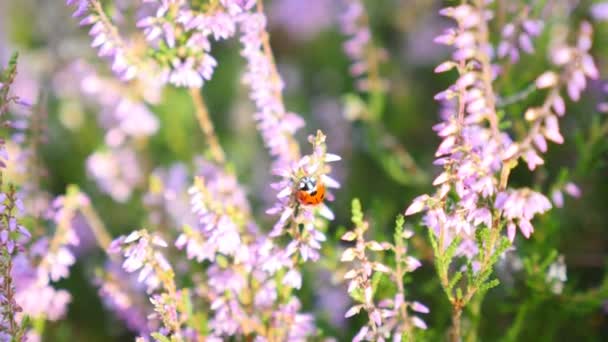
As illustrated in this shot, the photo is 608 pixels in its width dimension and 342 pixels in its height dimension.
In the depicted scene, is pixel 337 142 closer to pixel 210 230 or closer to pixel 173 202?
pixel 173 202

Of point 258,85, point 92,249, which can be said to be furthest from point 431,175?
point 92,249

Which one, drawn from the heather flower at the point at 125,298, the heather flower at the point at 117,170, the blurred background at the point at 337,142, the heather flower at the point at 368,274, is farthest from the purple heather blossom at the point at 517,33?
the heather flower at the point at 117,170

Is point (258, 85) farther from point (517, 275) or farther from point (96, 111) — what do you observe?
point (96, 111)

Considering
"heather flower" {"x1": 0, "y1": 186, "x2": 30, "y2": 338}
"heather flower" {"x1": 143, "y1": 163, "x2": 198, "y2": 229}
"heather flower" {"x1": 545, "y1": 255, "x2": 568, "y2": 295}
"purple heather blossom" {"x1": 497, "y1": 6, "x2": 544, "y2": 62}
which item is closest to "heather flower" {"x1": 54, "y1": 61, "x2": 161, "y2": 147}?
"heather flower" {"x1": 143, "y1": 163, "x2": 198, "y2": 229}

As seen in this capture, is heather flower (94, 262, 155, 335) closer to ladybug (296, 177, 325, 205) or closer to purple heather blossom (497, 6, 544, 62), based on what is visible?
ladybug (296, 177, 325, 205)

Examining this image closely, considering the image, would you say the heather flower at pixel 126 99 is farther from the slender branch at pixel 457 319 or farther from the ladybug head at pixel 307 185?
the slender branch at pixel 457 319

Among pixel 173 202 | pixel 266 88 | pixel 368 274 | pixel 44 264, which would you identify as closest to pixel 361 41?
pixel 266 88
